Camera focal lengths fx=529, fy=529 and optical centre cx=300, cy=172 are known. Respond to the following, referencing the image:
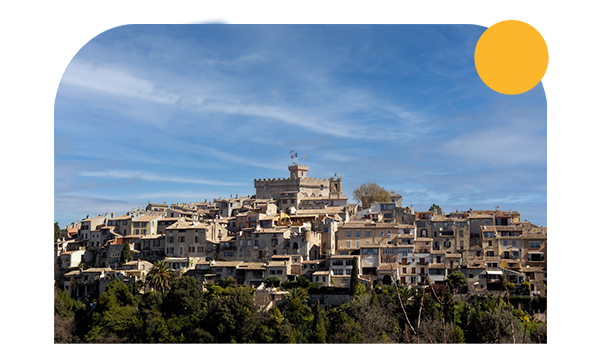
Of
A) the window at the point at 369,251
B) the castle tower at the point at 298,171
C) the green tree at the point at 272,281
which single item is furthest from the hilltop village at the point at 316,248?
the castle tower at the point at 298,171

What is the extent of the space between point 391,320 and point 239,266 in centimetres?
1311

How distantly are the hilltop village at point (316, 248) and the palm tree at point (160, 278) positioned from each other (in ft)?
5.85

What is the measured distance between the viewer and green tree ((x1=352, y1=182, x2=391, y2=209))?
53188 millimetres

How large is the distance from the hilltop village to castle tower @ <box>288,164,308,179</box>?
11221 millimetres

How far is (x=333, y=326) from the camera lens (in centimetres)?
2786

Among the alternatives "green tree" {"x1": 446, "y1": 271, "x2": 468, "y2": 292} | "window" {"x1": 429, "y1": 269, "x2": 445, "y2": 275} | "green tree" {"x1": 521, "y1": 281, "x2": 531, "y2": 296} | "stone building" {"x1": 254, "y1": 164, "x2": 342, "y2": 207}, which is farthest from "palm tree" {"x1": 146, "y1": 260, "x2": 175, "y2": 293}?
"green tree" {"x1": 521, "y1": 281, "x2": 531, "y2": 296}

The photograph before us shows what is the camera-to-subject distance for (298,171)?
192 ft

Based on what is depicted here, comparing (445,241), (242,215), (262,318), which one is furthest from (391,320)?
(242,215)

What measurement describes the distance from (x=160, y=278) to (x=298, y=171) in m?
26.3

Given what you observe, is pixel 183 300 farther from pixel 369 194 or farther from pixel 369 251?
pixel 369 194

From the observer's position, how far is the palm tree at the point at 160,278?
34.9 m

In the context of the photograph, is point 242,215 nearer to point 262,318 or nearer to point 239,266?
point 239,266

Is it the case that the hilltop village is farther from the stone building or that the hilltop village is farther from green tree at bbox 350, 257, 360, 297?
the stone building

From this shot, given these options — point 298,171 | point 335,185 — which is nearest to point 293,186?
point 298,171
